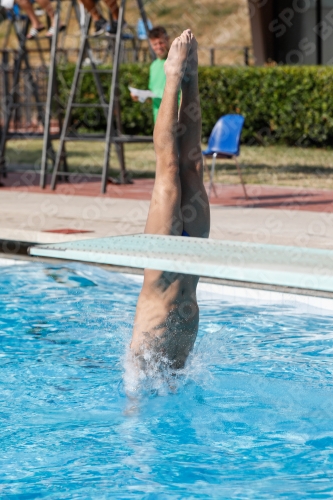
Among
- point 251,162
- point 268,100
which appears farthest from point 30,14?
point 268,100

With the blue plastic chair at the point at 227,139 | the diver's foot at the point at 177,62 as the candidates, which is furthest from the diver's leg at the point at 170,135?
the blue plastic chair at the point at 227,139

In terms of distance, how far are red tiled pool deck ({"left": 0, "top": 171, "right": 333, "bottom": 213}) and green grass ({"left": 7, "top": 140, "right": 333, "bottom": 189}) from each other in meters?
0.70

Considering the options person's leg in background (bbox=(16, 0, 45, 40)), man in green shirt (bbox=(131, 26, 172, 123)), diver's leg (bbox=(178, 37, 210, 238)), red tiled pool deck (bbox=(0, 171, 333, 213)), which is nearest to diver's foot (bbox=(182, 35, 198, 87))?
diver's leg (bbox=(178, 37, 210, 238))

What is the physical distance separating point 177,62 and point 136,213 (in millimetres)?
5595

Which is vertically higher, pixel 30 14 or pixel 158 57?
pixel 30 14

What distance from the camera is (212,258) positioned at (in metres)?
3.60

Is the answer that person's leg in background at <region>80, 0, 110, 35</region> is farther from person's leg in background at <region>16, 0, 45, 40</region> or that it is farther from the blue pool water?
the blue pool water

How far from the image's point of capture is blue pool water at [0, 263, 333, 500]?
3.87 meters

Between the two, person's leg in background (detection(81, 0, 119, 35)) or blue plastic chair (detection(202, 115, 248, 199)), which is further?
person's leg in background (detection(81, 0, 119, 35))

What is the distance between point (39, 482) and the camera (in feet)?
12.7

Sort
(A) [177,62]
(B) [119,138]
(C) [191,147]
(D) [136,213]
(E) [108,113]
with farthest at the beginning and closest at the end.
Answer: (B) [119,138] → (E) [108,113] → (D) [136,213] → (C) [191,147] → (A) [177,62]

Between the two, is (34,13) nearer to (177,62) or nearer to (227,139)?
(227,139)

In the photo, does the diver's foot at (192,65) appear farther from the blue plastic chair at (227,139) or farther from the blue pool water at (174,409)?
the blue plastic chair at (227,139)

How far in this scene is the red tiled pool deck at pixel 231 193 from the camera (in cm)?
1038
